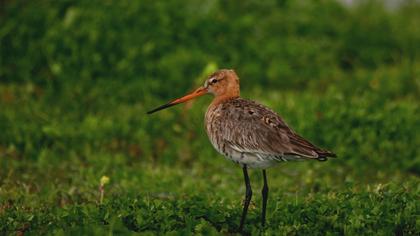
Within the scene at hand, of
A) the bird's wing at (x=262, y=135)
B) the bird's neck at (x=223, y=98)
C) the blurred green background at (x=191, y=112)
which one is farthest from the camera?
the bird's neck at (x=223, y=98)

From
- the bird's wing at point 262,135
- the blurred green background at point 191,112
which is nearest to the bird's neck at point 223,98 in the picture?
the bird's wing at point 262,135

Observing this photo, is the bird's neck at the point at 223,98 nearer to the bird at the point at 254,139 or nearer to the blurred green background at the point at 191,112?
the bird at the point at 254,139

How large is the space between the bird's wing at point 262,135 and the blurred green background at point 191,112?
0.52 meters

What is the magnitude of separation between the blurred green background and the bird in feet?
1.34

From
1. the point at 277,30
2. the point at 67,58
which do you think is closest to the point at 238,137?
the point at 67,58

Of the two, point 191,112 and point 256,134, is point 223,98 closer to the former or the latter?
point 256,134

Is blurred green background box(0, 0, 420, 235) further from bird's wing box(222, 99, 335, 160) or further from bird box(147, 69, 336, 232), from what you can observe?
bird's wing box(222, 99, 335, 160)

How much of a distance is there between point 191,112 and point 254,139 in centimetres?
361

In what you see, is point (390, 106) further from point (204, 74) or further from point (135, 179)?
point (135, 179)

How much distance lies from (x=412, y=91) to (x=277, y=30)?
7.40ft

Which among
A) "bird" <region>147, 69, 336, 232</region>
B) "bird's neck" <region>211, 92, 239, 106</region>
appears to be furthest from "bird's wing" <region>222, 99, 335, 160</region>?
"bird's neck" <region>211, 92, 239, 106</region>

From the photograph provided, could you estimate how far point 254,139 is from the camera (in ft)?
21.4

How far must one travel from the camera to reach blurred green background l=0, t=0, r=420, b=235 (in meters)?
6.56

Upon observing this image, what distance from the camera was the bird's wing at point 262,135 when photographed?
20.7ft
